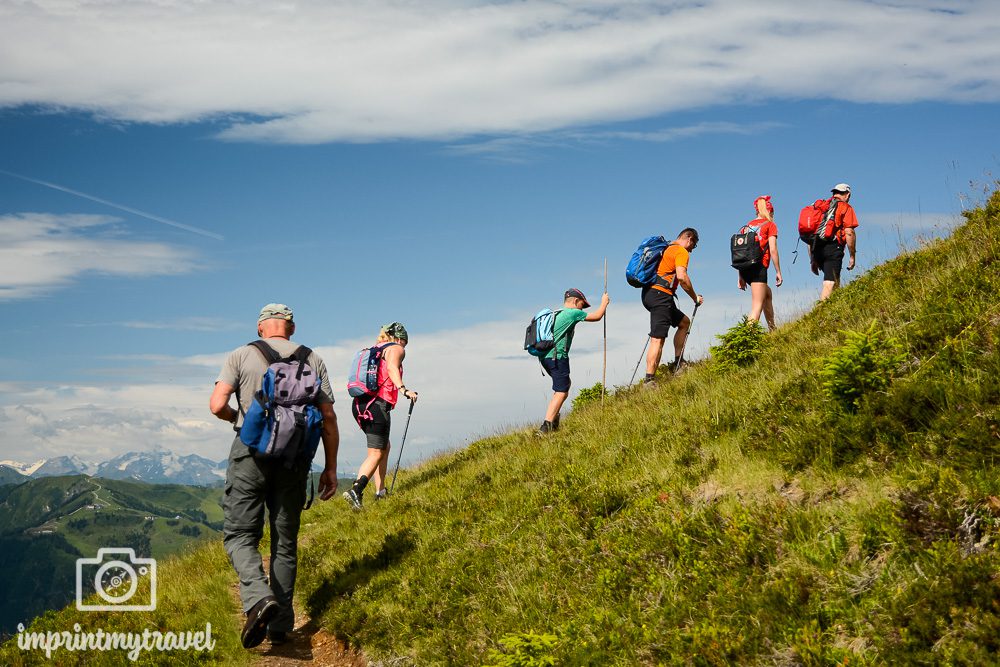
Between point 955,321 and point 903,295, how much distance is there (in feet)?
6.36

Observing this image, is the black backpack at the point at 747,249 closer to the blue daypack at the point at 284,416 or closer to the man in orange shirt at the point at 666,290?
the man in orange shirt at the point at 666,290

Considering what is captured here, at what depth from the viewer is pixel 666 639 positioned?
538cm

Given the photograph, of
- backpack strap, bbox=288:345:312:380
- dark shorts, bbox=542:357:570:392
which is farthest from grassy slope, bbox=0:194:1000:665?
backpack strap, bbox=288:345:312:380

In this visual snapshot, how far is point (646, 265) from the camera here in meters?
13.2

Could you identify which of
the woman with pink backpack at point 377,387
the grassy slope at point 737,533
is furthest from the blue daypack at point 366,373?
the grassy slope at point 737,533

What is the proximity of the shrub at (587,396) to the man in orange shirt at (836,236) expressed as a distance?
4648mm

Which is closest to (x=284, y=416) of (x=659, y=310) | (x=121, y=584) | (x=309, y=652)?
(x=309, y=652)

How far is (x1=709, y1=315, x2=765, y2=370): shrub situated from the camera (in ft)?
36.7

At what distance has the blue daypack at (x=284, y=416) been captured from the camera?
24.1 ft

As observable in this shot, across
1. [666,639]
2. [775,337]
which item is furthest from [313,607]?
[775,337]

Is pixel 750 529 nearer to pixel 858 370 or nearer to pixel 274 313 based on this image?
pixel 858 370

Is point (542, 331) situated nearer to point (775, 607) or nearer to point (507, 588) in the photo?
point (507, 588)

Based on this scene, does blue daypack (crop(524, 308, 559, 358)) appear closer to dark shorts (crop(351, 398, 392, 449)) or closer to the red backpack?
dark shorts (crop(351, 398, 392, 449))

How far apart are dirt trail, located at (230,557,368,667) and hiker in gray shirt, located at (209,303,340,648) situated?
18 cm
